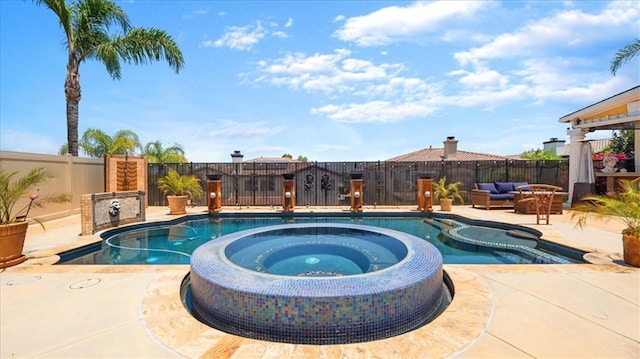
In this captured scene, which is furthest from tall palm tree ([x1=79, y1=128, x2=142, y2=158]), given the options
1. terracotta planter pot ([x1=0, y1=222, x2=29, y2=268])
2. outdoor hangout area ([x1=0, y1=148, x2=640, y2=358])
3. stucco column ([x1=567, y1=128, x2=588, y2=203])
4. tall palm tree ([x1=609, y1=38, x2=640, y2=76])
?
tall palm tree ([x1=609, y1=38, x2=640, y2=76])

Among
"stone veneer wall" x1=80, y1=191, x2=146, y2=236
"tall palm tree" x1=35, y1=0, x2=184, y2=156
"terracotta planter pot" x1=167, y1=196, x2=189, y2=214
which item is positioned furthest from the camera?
"tall palm tree" x1=35, y1=0, x2=184, y2=156

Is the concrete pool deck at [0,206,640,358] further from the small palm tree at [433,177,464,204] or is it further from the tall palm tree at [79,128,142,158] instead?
the tall palm tree at [79,128,142,158]

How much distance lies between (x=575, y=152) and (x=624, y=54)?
11.4 ft

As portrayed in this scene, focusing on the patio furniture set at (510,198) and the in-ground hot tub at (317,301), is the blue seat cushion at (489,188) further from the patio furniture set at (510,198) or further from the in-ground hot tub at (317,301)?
the in-ground hot tub at (317,301)

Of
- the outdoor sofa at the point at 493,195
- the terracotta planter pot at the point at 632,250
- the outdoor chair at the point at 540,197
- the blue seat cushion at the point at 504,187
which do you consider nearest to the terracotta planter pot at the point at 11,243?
the terracotta planter pot at the point at 632,250

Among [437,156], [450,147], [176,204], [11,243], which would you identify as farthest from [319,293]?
[437,156]

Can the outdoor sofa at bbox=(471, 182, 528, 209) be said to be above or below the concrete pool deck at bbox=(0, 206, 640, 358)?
above

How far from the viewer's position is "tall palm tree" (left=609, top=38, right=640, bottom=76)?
381 inches

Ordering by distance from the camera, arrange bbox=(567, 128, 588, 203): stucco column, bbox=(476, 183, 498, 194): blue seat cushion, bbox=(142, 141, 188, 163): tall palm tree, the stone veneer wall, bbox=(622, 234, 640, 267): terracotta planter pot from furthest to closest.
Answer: bbox=(142, 141, 188, 163): tall palm tree
bbox=(567, 128, 588, 203): stucco column
bbox=(476, 183, 498, 194): blue seat cushion
the stone veneer wall
bbox=(622, 234, 640, 267): terracotta planter pot

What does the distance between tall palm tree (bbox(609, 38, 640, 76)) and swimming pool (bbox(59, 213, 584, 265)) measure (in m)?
7.64

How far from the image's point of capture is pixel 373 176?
12523 mm

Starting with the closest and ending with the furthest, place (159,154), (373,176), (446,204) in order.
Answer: (446,204) < (373,176) < (159,154)

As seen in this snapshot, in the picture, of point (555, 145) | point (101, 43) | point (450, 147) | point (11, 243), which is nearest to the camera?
point (11, 243)

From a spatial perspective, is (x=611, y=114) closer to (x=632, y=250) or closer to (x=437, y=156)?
(x=437, y=156)
